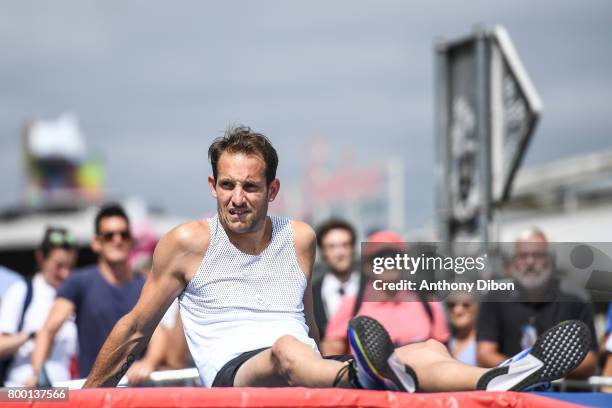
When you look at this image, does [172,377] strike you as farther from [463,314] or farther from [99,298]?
[463,314]

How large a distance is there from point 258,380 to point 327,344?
2.96 m

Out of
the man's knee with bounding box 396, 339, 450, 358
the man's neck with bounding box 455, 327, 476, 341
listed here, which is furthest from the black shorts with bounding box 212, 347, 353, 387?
the man's neck with bounding box 455, 327, 476, 341

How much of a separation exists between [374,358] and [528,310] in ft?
11.7

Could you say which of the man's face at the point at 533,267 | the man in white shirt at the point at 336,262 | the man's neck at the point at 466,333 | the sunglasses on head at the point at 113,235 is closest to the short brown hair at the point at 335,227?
the man in white shirt at the point at 336,262

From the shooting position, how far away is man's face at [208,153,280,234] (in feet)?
14.5

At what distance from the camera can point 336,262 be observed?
8453 mm

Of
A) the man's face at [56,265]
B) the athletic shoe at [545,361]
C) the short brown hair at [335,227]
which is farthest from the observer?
the short brown hair at [335,227]

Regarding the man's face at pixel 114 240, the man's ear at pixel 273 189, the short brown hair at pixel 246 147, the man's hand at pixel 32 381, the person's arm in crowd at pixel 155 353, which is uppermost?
the short brown hair at pixel 246 147

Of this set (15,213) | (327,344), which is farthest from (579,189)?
(15,213)

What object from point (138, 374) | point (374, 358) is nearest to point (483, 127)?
point (138, 374)

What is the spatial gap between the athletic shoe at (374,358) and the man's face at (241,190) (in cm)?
87

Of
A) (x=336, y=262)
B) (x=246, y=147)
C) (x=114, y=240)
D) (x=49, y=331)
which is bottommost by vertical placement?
(x=49, y=331)

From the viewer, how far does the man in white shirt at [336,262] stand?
8258 mm

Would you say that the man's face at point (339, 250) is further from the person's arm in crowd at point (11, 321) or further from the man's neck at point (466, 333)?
the person's arm in crowd at point (11, 321)
